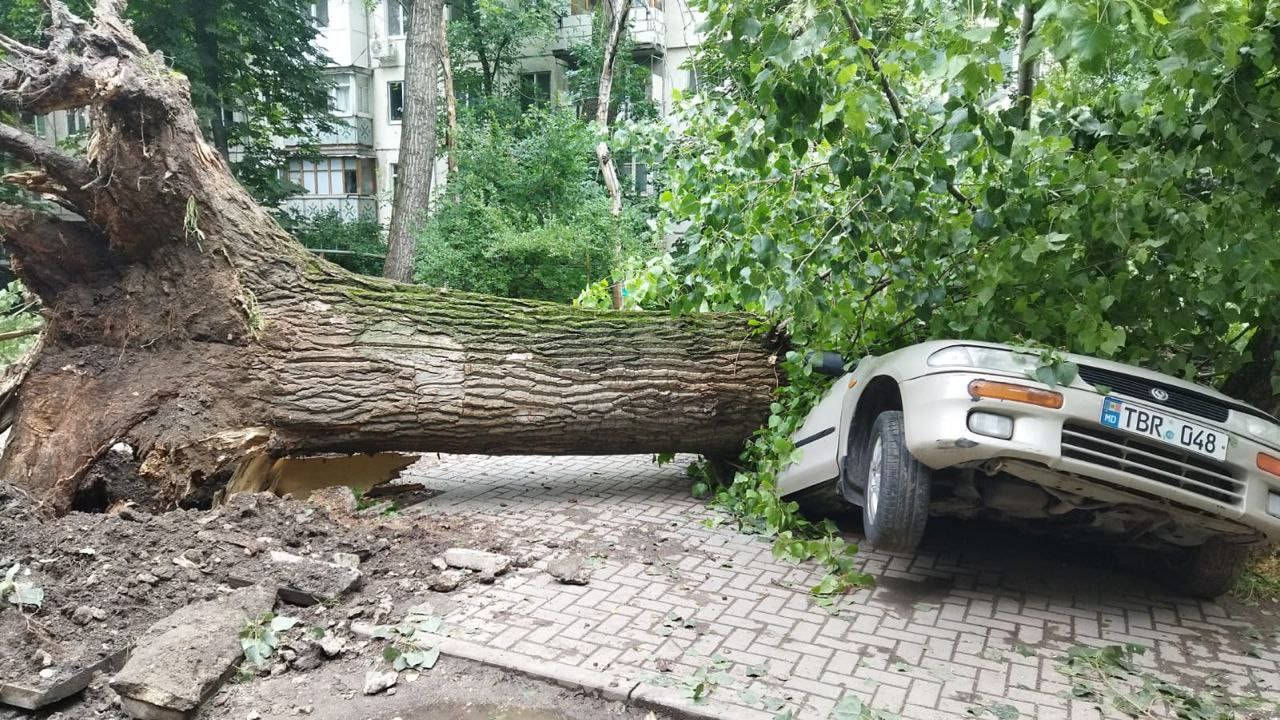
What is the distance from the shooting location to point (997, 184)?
4473mm

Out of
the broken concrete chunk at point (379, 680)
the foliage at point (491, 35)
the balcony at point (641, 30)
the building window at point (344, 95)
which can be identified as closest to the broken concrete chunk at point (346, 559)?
the broken concrete chunk at point (379, 680)

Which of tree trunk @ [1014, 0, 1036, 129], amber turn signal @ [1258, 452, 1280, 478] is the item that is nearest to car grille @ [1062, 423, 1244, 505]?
amber turn signal @ [1258, 452, 1280, 478]

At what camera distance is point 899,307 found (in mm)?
4680

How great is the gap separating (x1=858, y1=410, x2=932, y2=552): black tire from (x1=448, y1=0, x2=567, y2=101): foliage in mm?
20725

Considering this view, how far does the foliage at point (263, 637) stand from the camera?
11.6 feet

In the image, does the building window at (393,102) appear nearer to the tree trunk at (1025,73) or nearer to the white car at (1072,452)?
the tree trunk at (1025,73)

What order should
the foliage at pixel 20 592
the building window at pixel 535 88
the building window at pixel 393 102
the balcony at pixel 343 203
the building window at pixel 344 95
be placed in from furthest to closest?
the building window at pixel 393 102
the building window at pixel 344 95
the balcony at pixel 343 203
the building window at pixel 535 88
the foliage at pixel 20 592

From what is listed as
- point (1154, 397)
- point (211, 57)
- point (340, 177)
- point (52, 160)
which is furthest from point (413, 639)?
Answer: point (340, 177)

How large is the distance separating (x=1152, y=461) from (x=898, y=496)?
102cm

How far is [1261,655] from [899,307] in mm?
2267

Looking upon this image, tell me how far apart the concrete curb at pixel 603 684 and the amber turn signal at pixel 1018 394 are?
1.56 metres

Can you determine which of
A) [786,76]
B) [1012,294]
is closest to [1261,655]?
[1012,294]

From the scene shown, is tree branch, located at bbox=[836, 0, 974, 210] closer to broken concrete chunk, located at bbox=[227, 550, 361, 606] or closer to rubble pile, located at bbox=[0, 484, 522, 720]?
rubble pile, located at bbox=[0, 484, 522, 720]

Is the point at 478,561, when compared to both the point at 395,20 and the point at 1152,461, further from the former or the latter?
the point at 395,20
